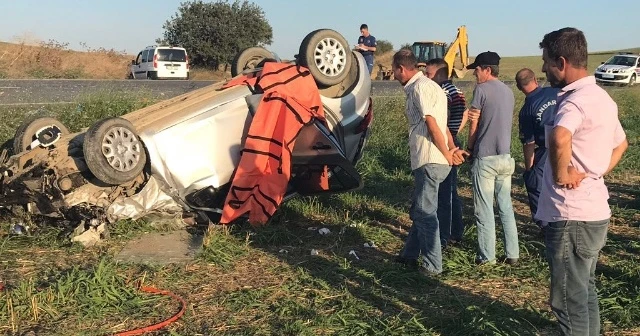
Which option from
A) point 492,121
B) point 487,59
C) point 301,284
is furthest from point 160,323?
point 487,59

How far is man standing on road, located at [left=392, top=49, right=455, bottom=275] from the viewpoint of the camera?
480 cm

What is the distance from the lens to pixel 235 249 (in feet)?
18.3

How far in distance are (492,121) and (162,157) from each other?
2.88 m

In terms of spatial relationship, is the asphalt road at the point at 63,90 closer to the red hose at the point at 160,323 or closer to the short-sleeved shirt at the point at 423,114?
the red hose at the point at 160,323

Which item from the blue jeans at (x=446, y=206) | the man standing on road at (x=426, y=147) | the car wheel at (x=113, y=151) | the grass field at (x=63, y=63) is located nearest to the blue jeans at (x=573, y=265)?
the man standing on road at (x=426, y=147)

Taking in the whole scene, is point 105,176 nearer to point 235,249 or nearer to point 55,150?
point 55,150

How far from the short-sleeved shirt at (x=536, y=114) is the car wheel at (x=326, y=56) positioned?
1.97 metres

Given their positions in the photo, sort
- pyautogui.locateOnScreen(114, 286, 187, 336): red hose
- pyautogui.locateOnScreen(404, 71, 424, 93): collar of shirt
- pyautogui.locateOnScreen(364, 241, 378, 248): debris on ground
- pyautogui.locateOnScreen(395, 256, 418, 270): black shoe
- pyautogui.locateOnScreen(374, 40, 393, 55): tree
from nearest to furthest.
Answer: pyautogui.locateOnScreen(114, 286, 187, 336): red hose
pyautogui.locateOnScreen(404, 71, 424, 93): collar of shirt
pyautogui.locateOnScreen(395, 256, 418, 270): black shoe
pyautogui.locateOnScreen(364, 241, 378, 248): debris on ground
pyautogui.locateOnScreen(374, 40, 393, 55): tree

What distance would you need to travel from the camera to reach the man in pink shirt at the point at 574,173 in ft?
9.56

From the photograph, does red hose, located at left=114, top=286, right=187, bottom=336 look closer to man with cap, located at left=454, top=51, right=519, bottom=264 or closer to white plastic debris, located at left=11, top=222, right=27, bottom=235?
white plastic debris, located at left=11, top=222, right=27, bottom=235

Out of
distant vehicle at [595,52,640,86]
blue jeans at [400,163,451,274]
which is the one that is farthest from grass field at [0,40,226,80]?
blue jeans at [400,163,451,274]

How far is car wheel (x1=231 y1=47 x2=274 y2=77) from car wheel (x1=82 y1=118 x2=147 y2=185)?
6.77 ft

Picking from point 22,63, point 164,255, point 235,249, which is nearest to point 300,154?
point 235,249

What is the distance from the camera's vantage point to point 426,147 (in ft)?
16.0
